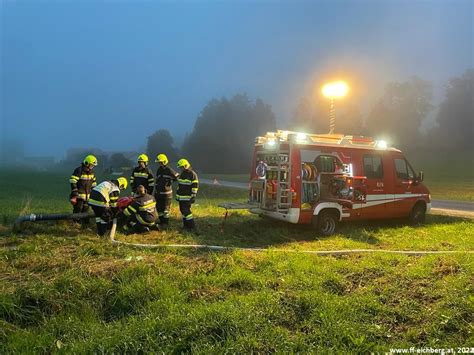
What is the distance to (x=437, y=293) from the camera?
474 cm

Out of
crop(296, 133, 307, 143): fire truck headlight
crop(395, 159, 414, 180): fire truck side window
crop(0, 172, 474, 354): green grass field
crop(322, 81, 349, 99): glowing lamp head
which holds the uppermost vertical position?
crop(322, 81, 349, 99): glowing lamp head

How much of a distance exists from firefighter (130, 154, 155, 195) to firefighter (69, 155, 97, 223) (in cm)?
107

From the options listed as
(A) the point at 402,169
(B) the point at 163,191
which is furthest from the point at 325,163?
(B) the point at 163,191

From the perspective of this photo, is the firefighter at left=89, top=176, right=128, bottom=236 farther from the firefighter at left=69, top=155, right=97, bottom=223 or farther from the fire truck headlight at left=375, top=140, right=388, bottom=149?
the fire truck headlight at left=375, top=140, right=388, bottom=149

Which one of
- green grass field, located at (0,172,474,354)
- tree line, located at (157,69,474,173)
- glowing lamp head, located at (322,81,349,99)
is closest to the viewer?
green grass field, located at (0,172,474,354)

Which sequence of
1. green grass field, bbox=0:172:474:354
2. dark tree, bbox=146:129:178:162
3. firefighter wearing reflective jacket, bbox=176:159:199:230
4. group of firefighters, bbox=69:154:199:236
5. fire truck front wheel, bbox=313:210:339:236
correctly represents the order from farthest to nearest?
1. dark tree, bbox=146:129:178:162
2. fire truck front wheel, bbox=313:210:339:236
3. firefighter wearing reflective jacket, bbox=176:159:199:230
4. group of firefighters, bbox=69:154:199:236
5. green grass field, bbox=0:172:474:354

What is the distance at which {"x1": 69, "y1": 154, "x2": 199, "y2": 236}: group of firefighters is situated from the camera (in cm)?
770

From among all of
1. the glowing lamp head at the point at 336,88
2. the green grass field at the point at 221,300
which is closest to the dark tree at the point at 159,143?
the glowing lamp head at the point at 336,88

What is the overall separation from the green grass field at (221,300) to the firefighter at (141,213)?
118 centimetres

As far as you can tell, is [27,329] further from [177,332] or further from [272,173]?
[272,173]

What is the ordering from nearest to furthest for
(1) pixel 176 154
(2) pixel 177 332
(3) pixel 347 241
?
(2) pixel 177 332, (3) pixel 347 241, (1) pixel 176 154

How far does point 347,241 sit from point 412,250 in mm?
1329

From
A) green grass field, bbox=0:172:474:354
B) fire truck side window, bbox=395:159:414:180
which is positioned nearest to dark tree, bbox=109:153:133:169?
fire truck side window, bbox=395:159:414:180

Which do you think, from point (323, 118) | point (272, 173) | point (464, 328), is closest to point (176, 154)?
point (323, 118)
